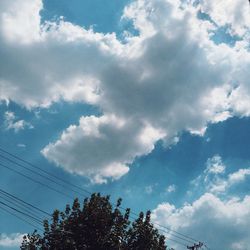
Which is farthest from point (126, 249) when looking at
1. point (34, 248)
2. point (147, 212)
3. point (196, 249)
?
point (196, 249)

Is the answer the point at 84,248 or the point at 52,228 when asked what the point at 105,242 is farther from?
the point at 52,228

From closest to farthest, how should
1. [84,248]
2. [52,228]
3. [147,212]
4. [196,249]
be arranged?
[84,248], [52,228], [147,212], [196,249]

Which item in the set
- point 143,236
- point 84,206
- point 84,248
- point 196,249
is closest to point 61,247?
point 84,248

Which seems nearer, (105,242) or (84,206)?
(105,242)

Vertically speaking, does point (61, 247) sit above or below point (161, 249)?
below

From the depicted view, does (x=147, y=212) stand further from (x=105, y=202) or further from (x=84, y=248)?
(x=84, y=248)

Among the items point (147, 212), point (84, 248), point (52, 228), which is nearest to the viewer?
point (84, 248)

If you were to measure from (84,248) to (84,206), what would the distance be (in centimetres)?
422

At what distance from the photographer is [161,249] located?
36375mm

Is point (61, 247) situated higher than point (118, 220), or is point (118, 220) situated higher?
point (118, 220)

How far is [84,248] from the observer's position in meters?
33.3

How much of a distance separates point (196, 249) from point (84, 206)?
85.4 feet

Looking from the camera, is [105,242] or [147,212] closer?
[105,242]

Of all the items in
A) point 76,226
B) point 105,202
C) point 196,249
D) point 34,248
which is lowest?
point 34,248
